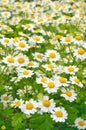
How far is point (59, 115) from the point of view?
12.2ft

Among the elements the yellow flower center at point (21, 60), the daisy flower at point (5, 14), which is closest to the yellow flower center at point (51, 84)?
the yellow flower center at point (21, 60)

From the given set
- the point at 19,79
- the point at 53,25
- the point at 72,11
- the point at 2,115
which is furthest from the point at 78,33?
the point at 2,115

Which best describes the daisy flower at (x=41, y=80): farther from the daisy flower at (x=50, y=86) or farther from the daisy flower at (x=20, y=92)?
the daisy flower at (x=20, y=92)

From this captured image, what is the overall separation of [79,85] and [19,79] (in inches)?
24.2

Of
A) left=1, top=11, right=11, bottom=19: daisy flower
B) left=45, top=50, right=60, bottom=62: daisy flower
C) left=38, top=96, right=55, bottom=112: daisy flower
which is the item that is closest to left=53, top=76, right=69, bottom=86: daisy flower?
left=38, top=96, right=55, bottom=112: daisy flower

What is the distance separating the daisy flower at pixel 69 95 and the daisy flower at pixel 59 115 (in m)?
0.13

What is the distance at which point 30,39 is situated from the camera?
483 centimetres

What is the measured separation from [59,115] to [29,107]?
0.29 metres

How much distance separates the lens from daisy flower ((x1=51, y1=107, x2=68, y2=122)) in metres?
3.68

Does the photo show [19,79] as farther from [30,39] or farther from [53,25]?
[53,25]

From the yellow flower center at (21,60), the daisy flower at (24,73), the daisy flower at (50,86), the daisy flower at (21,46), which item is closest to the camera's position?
the daisy flower at (50,86)

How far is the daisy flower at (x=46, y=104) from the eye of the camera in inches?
145

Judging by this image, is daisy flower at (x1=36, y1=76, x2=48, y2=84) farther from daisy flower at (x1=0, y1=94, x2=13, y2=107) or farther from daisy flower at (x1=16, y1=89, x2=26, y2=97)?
daisy flower at (x1=0, y1=94, x2=13, y2=107)

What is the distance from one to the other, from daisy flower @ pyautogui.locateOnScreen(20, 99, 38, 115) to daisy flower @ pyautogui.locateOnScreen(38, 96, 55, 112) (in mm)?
55
